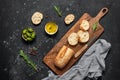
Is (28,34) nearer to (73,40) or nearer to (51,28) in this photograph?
(51,28)

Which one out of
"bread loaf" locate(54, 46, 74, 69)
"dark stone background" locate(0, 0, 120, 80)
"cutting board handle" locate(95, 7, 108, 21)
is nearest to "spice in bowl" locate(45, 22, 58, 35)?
"dark stone background" locate(0, 0, 120, 80)

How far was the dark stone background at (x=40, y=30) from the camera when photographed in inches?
107

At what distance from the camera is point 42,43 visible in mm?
2762

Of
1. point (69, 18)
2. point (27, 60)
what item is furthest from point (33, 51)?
point (69, 18)

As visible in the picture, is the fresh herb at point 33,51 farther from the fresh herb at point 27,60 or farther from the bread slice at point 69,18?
the bread slice at point 69,18

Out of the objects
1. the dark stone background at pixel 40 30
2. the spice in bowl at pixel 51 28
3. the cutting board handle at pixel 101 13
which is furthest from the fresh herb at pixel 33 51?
the cutting board handle at pixel 101 13

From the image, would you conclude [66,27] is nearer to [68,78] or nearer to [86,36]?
[86,36]

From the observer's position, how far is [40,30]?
2.78 meters

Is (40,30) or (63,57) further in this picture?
(40,30)

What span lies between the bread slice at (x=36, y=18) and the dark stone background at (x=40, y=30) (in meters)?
0.02

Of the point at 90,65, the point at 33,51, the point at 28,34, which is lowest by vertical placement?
the point at 90,65

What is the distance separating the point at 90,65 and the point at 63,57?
170 mm

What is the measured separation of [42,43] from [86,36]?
0.91ft

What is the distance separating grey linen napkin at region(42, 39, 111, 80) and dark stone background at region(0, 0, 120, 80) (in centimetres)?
6
